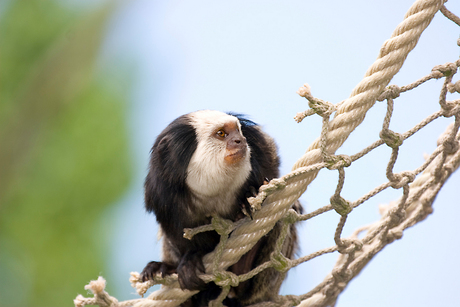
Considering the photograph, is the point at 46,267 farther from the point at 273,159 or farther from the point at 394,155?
the point at 394,155

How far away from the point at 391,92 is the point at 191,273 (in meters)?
0.99

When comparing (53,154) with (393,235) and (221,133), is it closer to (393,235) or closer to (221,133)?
(221,133)

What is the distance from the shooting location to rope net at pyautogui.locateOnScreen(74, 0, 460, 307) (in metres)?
1.53

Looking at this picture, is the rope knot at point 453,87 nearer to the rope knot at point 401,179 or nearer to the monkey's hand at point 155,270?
the rope knot at point 401,179

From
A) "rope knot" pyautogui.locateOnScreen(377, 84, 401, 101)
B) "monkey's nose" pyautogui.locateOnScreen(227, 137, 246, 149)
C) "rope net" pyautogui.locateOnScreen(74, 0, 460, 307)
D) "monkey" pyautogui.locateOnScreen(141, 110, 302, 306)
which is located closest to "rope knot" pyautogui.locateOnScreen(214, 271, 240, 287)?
"rope net" pyautogui.locateOnScreen(74, 0, 460, 307)

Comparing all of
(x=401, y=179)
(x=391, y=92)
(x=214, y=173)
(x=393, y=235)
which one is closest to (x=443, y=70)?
(x=391, y=92)

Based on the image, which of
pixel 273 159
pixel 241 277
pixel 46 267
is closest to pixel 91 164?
pixel 46 267

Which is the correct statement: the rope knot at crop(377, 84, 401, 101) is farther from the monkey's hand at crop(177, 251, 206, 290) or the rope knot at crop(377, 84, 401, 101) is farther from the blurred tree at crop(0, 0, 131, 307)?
the blurred tree at crop(0, 0, 131, 307)

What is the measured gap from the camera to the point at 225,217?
1.98 metres

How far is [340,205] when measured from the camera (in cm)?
165

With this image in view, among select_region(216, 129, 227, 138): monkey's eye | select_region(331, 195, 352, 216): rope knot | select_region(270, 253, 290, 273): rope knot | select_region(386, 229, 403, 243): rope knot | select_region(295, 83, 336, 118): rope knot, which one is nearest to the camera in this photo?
select_region(295, 83, 336, 118): rope knot

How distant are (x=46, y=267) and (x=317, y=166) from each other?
4.57 metres

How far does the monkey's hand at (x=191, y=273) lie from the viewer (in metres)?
1.81

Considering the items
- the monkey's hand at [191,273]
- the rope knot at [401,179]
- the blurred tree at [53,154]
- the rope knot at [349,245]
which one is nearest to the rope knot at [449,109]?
the rope knot at [401,179]
